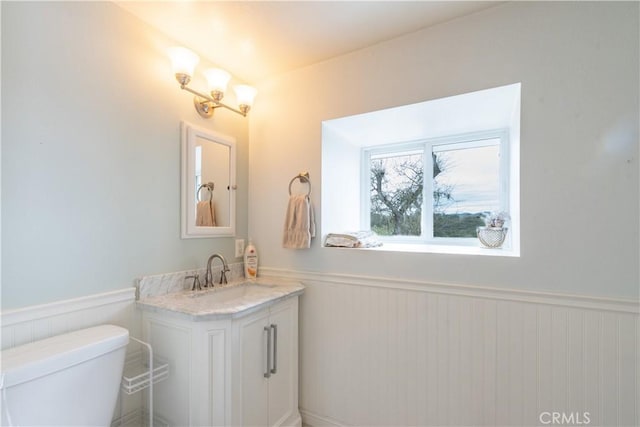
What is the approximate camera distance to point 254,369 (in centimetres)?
135

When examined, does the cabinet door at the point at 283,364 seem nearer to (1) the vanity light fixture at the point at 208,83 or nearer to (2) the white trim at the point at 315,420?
(2) the white trim at the point at 315,420

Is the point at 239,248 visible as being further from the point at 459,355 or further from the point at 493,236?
the point at 493,236

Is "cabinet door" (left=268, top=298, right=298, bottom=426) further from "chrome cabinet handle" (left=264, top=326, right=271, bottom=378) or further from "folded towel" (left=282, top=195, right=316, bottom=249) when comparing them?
"folded towel" (left=282, top=195, right=316, bottom=249)

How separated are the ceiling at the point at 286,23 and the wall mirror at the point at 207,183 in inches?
19.4

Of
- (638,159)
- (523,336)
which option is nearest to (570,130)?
(638,159)

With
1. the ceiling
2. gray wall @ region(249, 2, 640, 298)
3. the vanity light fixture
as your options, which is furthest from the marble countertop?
the ceiling

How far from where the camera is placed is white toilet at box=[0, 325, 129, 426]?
85cm

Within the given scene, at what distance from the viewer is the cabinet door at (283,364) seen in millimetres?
1471

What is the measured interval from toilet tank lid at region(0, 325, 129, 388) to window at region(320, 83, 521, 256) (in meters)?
1.16

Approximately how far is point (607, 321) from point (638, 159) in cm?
63

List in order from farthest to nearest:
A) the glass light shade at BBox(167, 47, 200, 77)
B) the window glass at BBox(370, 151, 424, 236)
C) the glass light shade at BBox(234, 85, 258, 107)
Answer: the window glass at BBox(370, 151, 424, 236)
the glass light shade at BBox(234, 85, 258, 107)
the glass light shade at BBox(167, 47, 200, 77)

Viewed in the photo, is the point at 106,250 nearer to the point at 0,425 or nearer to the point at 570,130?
the point at 0,425

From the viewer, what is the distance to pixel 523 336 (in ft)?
3.98

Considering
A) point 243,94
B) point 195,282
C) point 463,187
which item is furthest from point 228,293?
point 463,187
